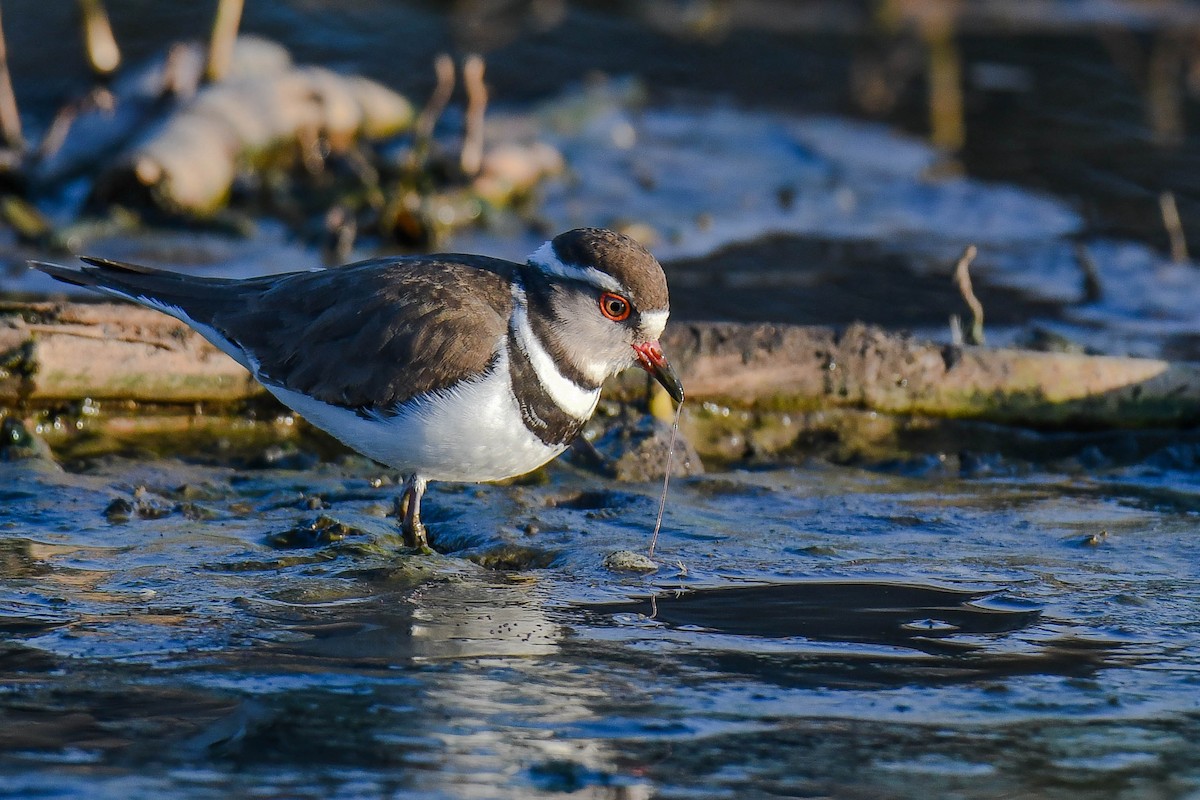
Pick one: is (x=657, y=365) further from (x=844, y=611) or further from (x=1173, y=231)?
(x=1173, y=231)

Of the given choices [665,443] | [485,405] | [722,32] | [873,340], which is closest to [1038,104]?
[722,32]

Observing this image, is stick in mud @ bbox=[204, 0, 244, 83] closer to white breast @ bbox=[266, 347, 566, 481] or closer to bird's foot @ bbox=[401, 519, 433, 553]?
white breast @ bbox=[266, 347, 566, 481]

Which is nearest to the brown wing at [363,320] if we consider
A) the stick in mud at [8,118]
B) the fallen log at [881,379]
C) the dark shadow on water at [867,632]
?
the fallen log at [881,379]

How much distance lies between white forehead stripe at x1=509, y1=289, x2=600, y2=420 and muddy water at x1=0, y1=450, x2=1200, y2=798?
53cm

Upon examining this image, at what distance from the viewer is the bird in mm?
5355

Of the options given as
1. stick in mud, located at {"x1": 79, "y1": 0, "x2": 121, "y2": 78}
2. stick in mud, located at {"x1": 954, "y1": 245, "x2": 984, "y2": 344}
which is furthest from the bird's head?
stick in mud, located at {"x1": 79, "y1": 0, "x2": 121, "y2": 78}

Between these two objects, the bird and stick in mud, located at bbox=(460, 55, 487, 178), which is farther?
stick in mud, located at bbox=(460, 55, 487, 178)

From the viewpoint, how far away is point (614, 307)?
552cm

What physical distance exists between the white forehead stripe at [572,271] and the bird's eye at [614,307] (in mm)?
33

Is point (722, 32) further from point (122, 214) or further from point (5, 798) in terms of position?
point (5, 798)

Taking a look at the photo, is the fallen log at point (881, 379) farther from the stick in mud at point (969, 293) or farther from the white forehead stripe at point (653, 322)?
the white forehead stripe at point (653, 322)

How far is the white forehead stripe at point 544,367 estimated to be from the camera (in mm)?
5449

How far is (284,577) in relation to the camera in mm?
5094

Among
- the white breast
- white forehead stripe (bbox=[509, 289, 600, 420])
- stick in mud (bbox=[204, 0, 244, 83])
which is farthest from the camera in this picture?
stick in mud (bbox=[204, 0, 244, 83])
